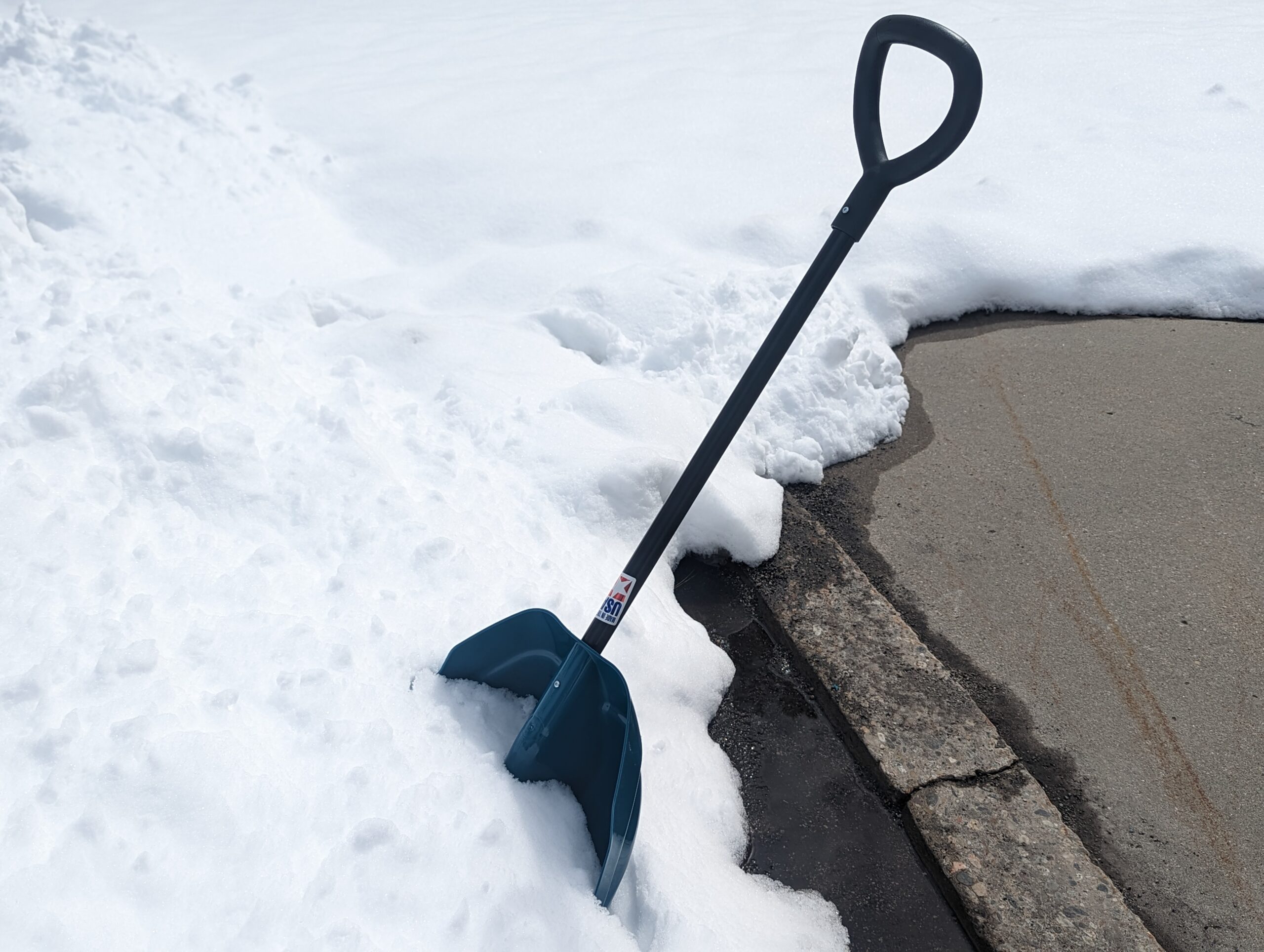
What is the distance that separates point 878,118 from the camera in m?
1.49

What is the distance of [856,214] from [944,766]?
1327 mm

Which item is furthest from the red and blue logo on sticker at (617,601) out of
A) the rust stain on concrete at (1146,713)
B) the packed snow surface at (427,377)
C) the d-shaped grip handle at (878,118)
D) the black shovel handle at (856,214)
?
the rust stain on concrete at (1146,713)

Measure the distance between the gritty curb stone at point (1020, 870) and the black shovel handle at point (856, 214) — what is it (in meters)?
0.91

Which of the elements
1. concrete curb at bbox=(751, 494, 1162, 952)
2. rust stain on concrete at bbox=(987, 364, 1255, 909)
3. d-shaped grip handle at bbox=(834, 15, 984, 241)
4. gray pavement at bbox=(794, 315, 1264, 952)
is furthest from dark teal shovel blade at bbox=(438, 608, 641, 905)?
rust stain on concrete at bbox=(987, 364, 1255, 909)

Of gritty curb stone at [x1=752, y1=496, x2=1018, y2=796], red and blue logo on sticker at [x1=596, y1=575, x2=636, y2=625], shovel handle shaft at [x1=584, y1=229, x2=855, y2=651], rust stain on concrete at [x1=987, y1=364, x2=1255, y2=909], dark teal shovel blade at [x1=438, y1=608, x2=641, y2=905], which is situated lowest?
rust stain on concrete at [x1=987, y1=364, x2=1255, y2=909]

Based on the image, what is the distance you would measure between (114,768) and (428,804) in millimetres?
555

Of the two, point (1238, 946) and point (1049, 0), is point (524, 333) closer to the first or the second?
point (1238, 946)

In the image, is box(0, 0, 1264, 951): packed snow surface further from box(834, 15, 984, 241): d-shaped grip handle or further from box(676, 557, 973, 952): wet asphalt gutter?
box(834, 15, 984, 241): d-shaped grip handle

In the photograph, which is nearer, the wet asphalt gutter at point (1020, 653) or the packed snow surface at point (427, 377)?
the packed snow surface at point (427, 377)

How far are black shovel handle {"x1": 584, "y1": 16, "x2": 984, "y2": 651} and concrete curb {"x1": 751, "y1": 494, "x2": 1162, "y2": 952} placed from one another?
835 millimetres

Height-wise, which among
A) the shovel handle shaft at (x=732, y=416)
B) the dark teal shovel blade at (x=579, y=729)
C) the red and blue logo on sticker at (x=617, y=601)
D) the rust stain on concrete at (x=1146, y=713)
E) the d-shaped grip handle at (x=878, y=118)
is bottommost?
the rust stain on concrete at (x=1146, y=713)

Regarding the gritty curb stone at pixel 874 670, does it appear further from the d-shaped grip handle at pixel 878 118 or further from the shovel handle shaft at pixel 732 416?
the d-shaped grip handle at pixel 878 118

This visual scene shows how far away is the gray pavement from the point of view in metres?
2.08

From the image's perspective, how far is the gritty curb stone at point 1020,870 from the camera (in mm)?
1832
